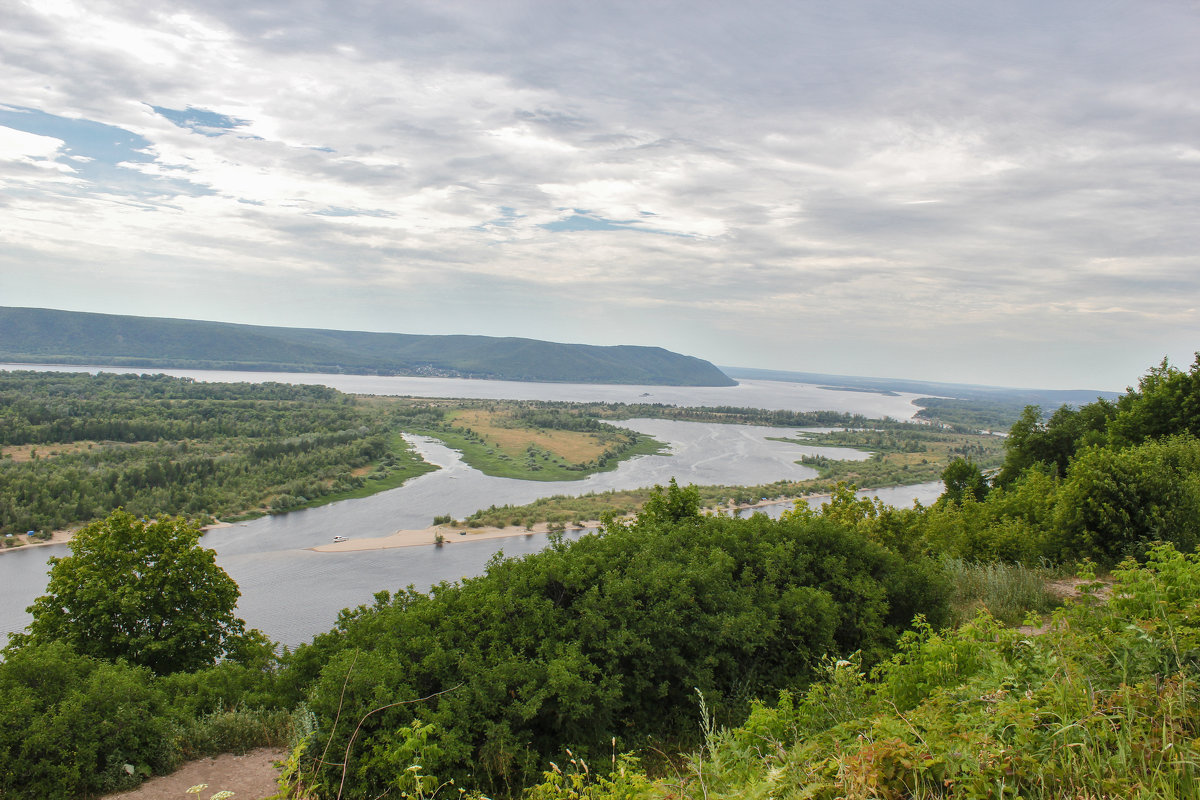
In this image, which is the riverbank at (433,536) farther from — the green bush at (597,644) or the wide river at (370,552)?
the green bush at (597,644)

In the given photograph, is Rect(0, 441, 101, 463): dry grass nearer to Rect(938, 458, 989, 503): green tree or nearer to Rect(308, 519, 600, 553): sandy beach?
Rect(308, 519, 600, 553): sandy beach

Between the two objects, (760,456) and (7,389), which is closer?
(760,456)

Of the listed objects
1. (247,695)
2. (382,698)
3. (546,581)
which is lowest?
(247,695)

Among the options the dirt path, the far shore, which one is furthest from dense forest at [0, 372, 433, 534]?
the dirt path

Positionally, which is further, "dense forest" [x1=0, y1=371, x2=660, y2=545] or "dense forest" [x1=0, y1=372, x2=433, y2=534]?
"dense forest" [x1=0, y1=371, x2=660, y2=545]

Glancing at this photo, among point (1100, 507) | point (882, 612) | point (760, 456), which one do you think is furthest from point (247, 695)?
point (760, 456)

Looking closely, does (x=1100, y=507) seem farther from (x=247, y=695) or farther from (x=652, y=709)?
(x=247, y=695)

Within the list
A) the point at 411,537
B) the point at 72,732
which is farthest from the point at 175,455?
the point at 72,732
